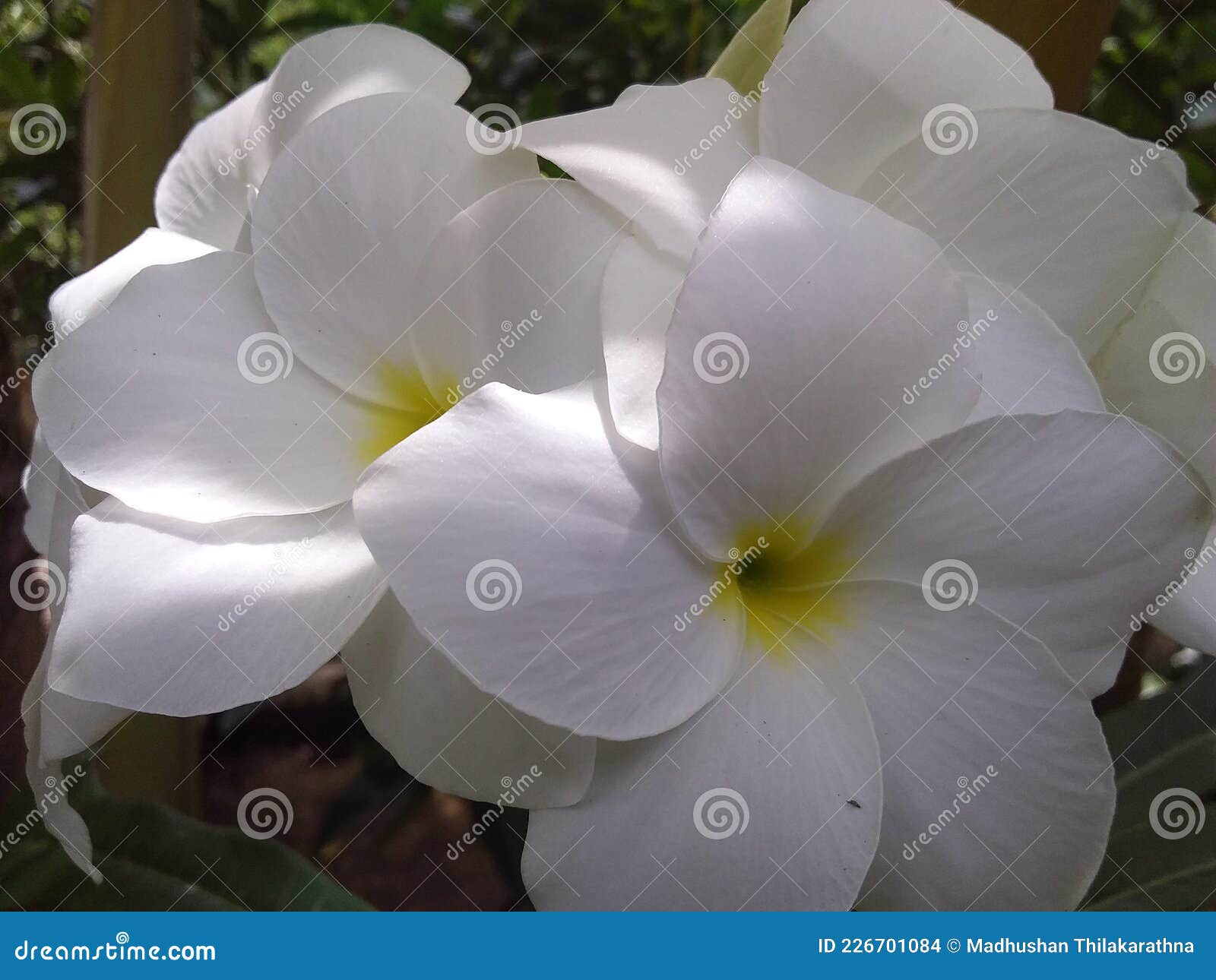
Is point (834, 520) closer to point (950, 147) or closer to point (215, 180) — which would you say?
point (950, 147)

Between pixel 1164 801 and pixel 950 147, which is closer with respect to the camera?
pixel 950 147

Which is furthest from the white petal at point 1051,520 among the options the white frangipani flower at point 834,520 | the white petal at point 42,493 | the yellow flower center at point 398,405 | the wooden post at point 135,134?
the wooden post at point 135,134

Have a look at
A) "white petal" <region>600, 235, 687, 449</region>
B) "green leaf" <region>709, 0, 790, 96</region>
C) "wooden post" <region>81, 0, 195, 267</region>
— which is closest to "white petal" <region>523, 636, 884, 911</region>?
"white petal" <region>600, 235, 687, 449</region>

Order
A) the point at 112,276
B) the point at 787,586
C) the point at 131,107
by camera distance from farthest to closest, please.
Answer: the point at 131,107, the point at 112,276, the point at 787,586

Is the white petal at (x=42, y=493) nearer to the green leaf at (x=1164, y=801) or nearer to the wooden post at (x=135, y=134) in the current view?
the wooden post at (x=135, y=134)

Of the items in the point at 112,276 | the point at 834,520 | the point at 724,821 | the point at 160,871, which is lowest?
the point at 160,871

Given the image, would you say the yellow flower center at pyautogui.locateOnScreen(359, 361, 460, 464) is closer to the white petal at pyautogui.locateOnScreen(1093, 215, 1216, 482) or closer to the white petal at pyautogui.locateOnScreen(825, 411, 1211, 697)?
the white petal at pyautogui.locateOnScreen(825, 411, 1211, 697)

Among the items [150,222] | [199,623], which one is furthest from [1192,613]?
[150,222]

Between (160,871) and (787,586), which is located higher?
(787,586)
